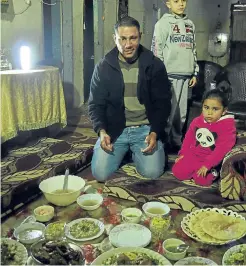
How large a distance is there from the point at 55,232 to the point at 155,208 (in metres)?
0.61

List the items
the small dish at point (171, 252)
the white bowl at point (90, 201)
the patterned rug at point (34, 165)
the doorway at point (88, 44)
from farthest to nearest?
the doorway at point (88, 44) → the patterned rug at point (34, 165) → the white bowl at point (90, 201) → the small dish at point (171, 252)

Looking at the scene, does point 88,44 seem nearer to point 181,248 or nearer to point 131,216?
point 131,216

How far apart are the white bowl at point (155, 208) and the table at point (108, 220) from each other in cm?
10

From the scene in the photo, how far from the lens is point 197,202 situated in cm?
226

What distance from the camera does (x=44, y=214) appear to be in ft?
6.96

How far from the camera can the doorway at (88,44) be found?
20.1ft

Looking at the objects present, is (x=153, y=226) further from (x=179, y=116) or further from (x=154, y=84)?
(x=179, y=116)

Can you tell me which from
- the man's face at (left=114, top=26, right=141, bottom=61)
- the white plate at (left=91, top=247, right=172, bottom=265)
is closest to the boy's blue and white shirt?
the man's face at (left=114, top=26, right=141, bottom=61)

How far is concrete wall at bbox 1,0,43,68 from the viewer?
183 inches

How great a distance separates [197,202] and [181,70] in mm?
1477

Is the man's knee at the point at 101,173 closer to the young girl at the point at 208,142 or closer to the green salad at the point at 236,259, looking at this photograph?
the young girl at the point at 208,142

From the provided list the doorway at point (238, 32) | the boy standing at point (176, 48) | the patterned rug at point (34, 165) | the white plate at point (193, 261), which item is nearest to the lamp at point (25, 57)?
the patterned rug at point (34, 165)

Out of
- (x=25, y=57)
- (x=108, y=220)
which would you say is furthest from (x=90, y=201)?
(x=25, y=57)

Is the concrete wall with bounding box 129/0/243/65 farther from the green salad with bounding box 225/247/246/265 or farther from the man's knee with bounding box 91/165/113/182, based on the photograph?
the green salad with bounding box 225/247/246/265
